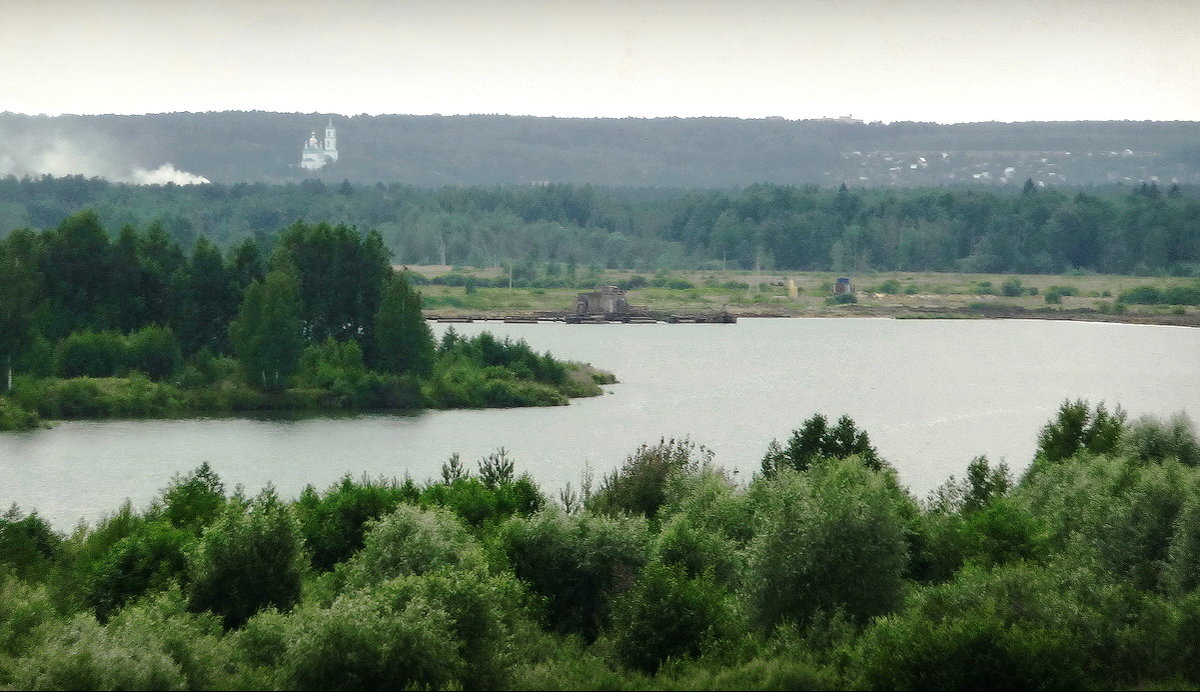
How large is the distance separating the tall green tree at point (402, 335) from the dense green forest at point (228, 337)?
70mm

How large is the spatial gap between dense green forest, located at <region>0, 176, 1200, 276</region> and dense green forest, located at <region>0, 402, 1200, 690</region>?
4852 inches

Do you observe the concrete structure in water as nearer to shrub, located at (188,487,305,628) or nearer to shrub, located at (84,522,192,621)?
shrub, located at (84,522,192,621)

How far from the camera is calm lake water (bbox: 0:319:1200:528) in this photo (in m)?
46.6

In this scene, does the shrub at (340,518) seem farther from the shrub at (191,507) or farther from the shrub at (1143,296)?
the shrub at (1143,296)

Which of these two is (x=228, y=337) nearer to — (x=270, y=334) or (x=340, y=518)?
(x=270, y=334)

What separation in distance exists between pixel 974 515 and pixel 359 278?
140 feet

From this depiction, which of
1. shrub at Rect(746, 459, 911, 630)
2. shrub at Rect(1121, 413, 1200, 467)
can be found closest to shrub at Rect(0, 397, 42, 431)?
shrub at Rect(1121, 413, 1200, 467)

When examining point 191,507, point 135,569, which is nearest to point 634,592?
point 135,569

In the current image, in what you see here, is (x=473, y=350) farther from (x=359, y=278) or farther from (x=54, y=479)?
(x=54, y=479)

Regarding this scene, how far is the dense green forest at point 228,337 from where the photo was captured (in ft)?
205

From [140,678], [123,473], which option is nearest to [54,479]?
[123,473]

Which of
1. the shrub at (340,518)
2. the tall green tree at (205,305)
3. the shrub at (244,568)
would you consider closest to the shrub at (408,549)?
the shrub at (244,568)

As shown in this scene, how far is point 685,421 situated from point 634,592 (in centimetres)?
3464

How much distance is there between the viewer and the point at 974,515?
31.8m
